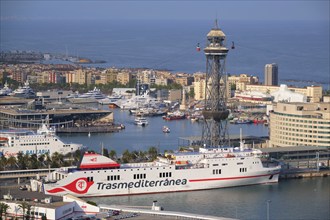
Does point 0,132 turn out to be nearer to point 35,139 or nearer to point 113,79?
point 35,139

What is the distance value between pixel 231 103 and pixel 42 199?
65.9 ft

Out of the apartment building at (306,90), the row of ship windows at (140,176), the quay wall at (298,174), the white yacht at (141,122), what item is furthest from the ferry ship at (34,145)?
the apartment building at (306,90)

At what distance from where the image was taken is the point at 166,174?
17.8 m

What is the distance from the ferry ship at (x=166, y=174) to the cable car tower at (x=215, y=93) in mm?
1007

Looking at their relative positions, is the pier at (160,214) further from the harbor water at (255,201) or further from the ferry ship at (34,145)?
the ferry ship at (34,145)

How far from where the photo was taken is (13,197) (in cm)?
1212

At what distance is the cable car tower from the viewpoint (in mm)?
19828

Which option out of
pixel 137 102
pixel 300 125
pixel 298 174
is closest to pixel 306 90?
pixel 137 102

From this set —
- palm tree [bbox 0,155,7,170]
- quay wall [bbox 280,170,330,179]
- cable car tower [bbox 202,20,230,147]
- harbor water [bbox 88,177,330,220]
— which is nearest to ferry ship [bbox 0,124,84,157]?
palm tree [bbox 0,155,7,170]

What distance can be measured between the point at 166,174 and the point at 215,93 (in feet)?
8.87

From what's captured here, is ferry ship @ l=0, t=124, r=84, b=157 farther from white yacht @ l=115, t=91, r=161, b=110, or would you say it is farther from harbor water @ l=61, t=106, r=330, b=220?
white yacht @ l=115, t=91, r=161, b=110

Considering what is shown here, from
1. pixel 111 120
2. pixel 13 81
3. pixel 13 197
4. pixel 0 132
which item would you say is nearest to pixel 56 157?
pixel 0 132

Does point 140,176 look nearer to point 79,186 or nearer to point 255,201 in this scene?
point 79,186

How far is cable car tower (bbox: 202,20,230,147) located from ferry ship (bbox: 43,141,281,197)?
1007mm
